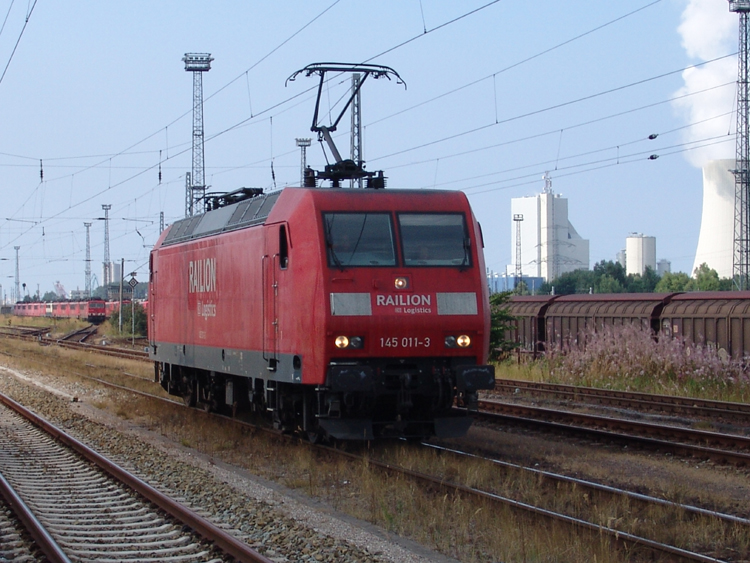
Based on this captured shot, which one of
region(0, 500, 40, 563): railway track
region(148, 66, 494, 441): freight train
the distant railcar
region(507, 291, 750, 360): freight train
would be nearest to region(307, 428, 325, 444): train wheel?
region(148, 66, 494, 441): freight train

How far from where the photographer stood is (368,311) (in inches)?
455

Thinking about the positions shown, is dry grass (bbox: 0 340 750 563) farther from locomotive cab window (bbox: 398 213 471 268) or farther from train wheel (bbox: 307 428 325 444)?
locomotive cab window (bbox: 398 213 471 268)

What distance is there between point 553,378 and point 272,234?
12461 millimetres

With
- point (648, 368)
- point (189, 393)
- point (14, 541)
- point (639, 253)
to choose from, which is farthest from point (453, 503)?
point (639, 253)

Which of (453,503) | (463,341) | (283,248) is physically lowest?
(453,503)

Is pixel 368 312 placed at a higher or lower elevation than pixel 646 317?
higher

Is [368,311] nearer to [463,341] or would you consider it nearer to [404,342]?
[404,342]

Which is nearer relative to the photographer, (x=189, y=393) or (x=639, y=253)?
(x=189, y=393)

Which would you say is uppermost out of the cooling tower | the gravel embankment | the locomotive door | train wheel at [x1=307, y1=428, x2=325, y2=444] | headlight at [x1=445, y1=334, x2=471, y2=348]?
the cooling tower

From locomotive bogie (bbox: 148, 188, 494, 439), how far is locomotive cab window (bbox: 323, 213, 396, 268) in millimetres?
15

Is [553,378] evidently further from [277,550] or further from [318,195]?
[277,550]

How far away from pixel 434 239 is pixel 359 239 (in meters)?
1.02

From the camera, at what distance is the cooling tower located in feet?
266

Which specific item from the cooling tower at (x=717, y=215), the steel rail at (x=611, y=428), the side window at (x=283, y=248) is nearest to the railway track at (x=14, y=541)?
the side window at (x=283, y=248)
